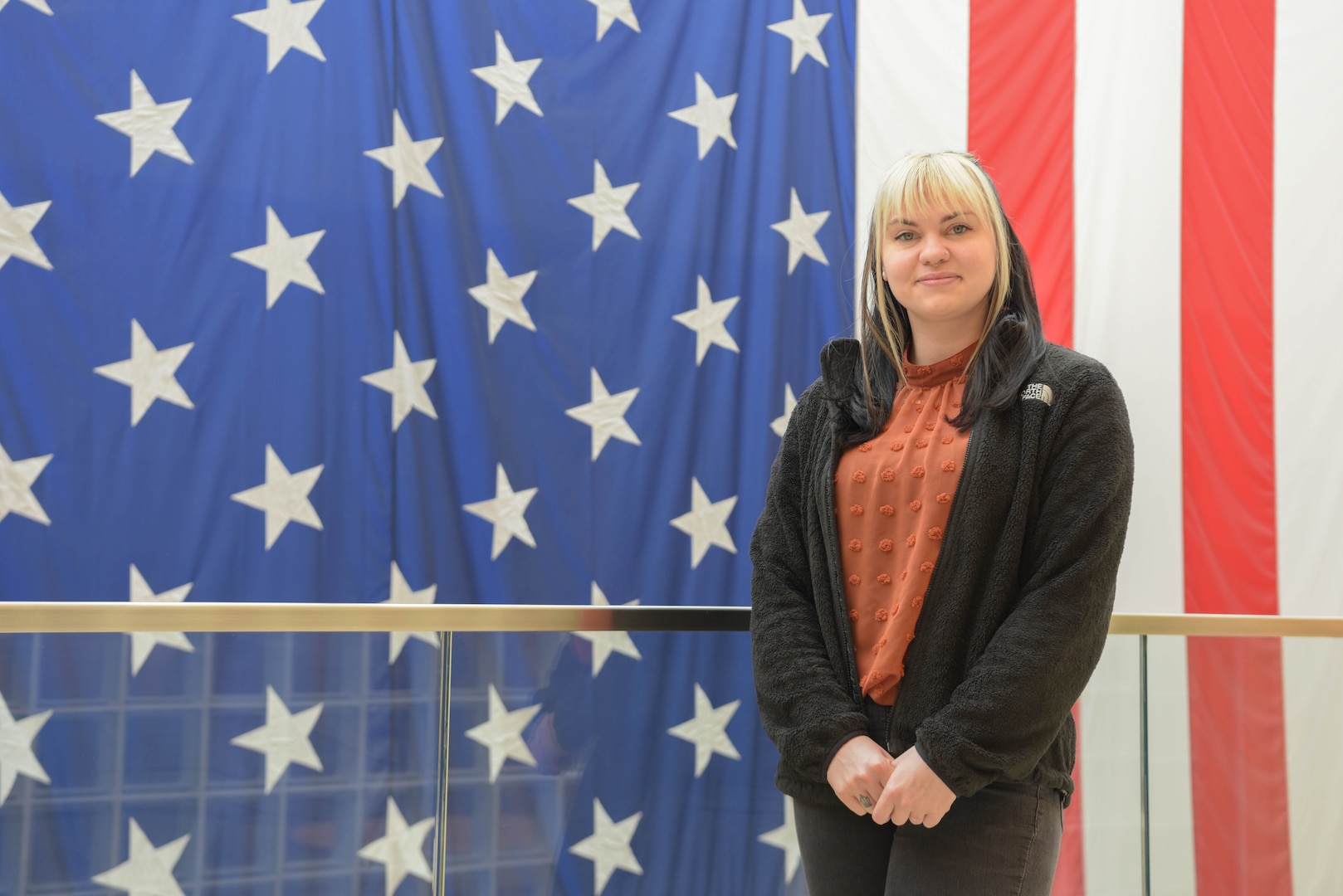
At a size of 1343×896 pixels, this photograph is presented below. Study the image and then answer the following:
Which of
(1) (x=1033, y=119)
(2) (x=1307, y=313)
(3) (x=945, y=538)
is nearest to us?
(3) (x=945, y=538)

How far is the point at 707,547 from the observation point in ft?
9.79

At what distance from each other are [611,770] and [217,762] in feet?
2.14

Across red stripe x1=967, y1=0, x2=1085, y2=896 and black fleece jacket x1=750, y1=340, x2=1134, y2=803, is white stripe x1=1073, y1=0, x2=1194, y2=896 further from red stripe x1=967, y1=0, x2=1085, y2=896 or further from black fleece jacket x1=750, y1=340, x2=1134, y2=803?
black fleece jacket x1=750, y1=340, x2=1134, y2=803

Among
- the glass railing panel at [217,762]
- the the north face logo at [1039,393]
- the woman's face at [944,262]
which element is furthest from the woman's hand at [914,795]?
the glass railing panel at [217,762]

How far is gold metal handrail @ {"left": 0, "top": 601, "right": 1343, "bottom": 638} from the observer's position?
159 centimetres

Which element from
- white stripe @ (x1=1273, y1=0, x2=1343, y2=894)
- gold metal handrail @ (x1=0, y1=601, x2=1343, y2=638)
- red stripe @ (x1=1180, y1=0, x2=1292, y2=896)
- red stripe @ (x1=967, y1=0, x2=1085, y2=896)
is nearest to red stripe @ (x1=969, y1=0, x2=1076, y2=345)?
red stripe @ (x1=967, y1=0, x2=1085, y2=896)

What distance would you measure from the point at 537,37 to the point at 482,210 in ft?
1.68

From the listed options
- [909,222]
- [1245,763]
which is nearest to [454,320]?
[909,222]

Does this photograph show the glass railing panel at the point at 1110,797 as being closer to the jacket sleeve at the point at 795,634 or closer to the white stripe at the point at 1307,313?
the jacket sleeve at the point at 795,634

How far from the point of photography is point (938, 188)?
1322mm

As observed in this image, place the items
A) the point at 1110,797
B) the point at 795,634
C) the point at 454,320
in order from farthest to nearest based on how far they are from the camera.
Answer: the point at 454,320
the point at 1110,797
the point at 795,634

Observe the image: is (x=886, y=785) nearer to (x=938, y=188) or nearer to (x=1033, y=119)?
(x=938, y=188)

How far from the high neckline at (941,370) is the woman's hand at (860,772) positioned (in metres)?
0.45

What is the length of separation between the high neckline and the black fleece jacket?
99 millimetres
